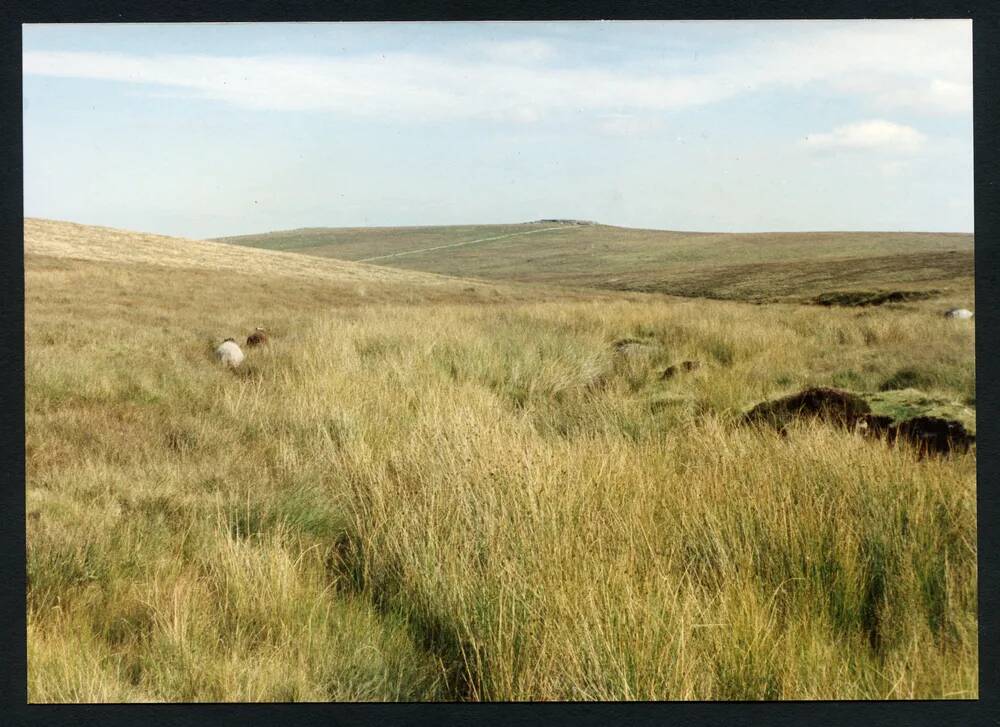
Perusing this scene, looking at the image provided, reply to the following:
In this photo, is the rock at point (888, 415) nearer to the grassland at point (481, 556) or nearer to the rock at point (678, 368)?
the grassland at point (481, 556)

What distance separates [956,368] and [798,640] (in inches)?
182

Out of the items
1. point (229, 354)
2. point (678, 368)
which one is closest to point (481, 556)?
point (678, 368)

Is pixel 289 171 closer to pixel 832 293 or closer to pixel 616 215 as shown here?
pixel 616 215

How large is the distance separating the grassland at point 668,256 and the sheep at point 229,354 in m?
12.2

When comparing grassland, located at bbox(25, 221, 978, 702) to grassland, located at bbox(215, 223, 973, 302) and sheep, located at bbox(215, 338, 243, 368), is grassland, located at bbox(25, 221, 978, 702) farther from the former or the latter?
grassland, located at bbox(215, 223, 973, 302)

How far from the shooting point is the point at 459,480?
3.54m

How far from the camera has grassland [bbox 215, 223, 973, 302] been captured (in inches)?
1012

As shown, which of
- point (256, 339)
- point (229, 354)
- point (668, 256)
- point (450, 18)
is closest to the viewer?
point (450, 18)

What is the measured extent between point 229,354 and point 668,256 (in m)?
48.2

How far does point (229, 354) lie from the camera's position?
29.0 feet

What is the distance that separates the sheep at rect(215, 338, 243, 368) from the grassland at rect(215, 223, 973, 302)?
1218 centimetres

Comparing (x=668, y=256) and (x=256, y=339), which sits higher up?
(x=668, y=256)

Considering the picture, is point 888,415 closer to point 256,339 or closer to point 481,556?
point 481,556

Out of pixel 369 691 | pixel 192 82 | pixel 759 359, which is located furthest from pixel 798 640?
pixel 759 359
